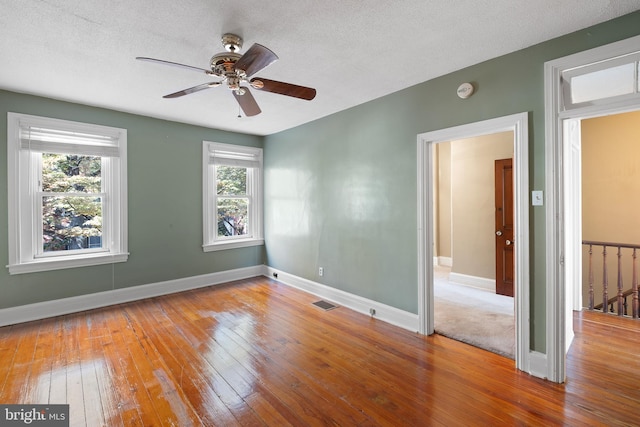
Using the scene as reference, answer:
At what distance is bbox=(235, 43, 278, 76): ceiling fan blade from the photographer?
175 centimetres

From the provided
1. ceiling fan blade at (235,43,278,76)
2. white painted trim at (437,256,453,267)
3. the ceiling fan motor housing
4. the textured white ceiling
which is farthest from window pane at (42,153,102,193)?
white painted trim at (437,256,453,267)

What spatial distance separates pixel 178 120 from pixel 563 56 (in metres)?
4.62

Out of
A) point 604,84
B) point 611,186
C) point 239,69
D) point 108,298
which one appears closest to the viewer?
point 239,69

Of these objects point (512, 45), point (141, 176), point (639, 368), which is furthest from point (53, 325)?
point (639, 368)

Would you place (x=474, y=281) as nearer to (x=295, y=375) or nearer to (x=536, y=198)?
(x=536, y=198)

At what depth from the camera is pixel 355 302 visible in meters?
3.85

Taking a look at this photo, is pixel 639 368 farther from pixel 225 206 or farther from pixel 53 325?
pixel 53 325

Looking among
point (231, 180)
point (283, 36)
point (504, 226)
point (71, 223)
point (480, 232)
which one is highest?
point (283, 36)

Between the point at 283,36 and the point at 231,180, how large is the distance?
343cm

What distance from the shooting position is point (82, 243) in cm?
394

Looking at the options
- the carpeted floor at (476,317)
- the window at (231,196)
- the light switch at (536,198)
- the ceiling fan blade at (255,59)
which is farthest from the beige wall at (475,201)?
the ceiling fan blade at (255,59)

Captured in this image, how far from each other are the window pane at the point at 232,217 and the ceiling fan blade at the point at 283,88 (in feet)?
10.7

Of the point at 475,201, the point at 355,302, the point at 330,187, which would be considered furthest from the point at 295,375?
the point at 475,201

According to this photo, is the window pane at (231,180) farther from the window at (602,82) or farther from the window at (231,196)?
the window at (602,82)
